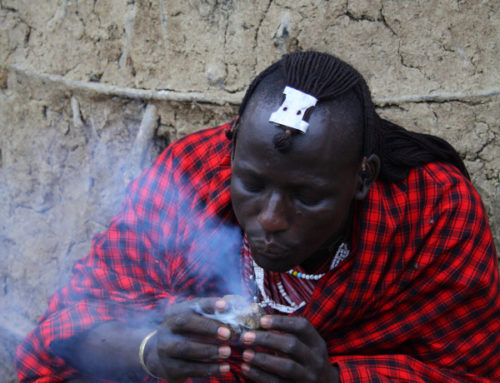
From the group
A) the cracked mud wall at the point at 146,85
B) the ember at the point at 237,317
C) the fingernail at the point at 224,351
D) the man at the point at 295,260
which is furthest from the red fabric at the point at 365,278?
the cracked mud wall at the point at 146,85

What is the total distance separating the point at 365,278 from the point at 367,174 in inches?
14.5

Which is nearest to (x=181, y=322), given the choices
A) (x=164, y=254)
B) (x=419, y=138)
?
(x=164, y=254)

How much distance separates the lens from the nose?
5.01ft

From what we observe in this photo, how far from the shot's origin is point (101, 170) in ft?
9.41

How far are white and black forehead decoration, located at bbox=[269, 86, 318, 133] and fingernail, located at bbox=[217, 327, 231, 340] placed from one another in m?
0.57

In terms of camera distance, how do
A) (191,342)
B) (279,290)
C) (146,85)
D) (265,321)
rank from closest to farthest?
(265,321) → (191,342) → (279,290) → (146,85)

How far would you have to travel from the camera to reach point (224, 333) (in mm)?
1522

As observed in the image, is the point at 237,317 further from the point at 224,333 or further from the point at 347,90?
the point at 347,90

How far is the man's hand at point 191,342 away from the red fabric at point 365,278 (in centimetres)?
33

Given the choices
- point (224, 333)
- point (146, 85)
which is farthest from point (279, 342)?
point (146, 85)

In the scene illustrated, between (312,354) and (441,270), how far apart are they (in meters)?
0.54

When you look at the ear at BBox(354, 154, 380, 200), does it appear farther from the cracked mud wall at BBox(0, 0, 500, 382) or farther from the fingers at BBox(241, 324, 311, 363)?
the cracked mud wall at BBox(0, 0, 500, 382)

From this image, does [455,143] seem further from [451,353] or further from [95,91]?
[95,91]

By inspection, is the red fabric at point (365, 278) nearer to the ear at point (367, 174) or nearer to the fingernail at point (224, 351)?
the ear at point (367, 174)
